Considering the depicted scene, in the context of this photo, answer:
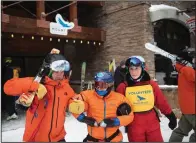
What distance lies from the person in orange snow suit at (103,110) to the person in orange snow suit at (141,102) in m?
0.18

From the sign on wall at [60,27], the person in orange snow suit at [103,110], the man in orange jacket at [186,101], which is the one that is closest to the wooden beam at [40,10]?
the sign on wall at [60,27]

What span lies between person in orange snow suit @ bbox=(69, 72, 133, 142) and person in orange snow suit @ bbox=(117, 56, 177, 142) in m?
0.18

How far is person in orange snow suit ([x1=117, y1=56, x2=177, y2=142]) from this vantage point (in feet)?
9.20

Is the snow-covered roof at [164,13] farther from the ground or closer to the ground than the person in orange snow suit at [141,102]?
farther from the ground

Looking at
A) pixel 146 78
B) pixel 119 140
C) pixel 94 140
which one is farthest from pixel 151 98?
pixel 94 140

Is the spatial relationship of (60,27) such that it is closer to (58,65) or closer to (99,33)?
(99,33)

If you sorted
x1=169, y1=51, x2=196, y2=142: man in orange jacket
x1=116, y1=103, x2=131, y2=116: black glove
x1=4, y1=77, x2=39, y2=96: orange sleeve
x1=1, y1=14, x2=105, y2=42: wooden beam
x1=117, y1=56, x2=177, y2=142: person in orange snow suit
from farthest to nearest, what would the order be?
x1=1, y1=14, x2=105, y2=42: wooden beam
x1=169, y1=51, x2=196, y2=142: man in orange jacket
x1=117, y1=56, x2=177, y2=142: person in orange snow suit
x1=116, y1=103, x2=131, y2=116: black glove
x1=4, y1=77, x2=39, y2=96: orange sleeve

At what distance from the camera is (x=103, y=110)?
8.57ft

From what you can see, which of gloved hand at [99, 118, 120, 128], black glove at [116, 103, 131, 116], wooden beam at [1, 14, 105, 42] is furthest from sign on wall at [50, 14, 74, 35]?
gloved hand at [99, 118, 120, 128]

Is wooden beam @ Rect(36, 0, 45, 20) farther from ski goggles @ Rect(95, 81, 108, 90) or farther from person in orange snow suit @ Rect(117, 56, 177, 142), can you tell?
ski goggles @ Rect(95, 81, 108, 90)

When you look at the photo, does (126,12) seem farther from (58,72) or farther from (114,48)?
(58,72)

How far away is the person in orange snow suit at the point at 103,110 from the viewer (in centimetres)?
257

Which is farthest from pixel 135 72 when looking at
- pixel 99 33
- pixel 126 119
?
pixel 99 33

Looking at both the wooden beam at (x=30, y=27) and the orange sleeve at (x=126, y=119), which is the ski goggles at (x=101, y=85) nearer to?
the orange sleeve at (x=126, y=119)
